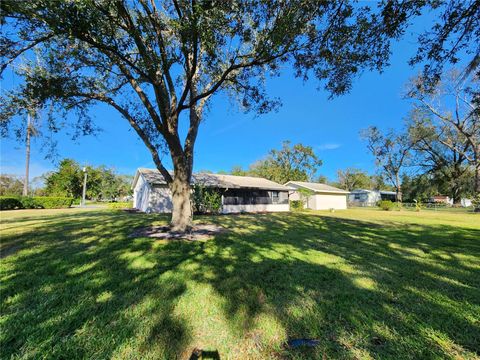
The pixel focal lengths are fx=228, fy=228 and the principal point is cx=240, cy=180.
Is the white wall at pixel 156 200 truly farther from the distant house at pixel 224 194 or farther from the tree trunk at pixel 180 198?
the tree trunk at pixel 180 198

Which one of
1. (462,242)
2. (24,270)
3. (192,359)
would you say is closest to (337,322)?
(192,359)

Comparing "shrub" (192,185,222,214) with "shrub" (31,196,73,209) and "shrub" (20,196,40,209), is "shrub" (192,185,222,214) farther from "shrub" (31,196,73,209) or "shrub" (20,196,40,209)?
"shrub" (20,196,40,209)

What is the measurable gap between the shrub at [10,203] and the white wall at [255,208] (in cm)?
1828

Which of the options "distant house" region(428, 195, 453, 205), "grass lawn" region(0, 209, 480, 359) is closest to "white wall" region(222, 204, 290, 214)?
"grass lawn" region(0, 209, 480, 359)

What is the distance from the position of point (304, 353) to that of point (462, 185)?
50.1 m

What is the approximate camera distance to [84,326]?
247 centimetres

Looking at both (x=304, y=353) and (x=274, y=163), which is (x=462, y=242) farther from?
(x=274, y=163)

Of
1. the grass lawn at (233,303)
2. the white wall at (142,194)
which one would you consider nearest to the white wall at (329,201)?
the white wall at (142,194)

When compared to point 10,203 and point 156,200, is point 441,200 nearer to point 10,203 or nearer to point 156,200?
point 156,200

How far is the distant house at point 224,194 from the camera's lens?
1709 cm

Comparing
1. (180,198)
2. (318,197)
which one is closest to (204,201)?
(180,198)

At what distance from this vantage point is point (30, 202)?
69.4ft

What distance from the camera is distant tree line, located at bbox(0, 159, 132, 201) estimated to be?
1307 inches

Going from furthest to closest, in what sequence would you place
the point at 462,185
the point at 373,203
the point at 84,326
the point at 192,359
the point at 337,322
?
the point at 373,203, the point at 462,185, the point at 337,322, the point at 84,326, the point at 192,359
